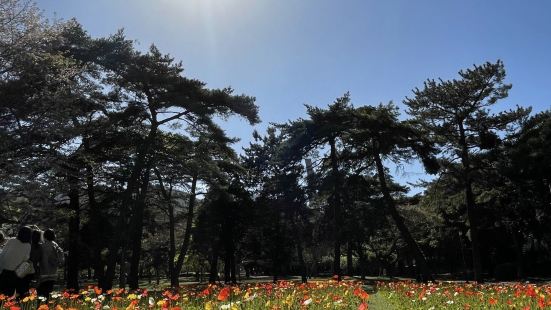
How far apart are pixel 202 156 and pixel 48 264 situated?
12789 millimetres

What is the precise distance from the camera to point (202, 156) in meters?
20.4

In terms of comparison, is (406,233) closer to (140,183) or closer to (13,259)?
(140,183)

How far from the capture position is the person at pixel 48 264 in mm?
7613

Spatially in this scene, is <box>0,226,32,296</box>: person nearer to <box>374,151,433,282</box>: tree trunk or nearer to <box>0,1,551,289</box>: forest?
<box>0,1,551,289</box>: forest

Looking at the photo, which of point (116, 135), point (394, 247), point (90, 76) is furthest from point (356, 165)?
point (394, 247)

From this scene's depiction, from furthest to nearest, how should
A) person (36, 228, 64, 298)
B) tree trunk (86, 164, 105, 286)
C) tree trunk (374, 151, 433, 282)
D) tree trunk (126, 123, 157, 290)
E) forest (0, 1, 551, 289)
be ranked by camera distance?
tree trunk (86, 164, 105, 286)
tree trunk (374, 151, 433, 282)
tree trunk (126, 123, 157, 290)
forest (0, 1, 551, 289)
person (36, 228, 64, 298)

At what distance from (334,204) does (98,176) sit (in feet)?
42.0

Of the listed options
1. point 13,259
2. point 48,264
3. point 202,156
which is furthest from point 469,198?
point 13,259

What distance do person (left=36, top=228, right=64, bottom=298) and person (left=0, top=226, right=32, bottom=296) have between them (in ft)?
1.31

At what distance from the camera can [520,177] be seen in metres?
24.9

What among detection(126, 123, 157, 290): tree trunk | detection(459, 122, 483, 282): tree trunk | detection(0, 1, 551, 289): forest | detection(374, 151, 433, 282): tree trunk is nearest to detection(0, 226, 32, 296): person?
detection(0, 1, 551, 289): forest

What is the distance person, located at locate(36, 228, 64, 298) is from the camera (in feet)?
25.0

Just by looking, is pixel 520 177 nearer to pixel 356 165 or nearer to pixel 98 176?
pixel 356 165

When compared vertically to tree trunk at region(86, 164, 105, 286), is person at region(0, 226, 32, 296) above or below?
below
